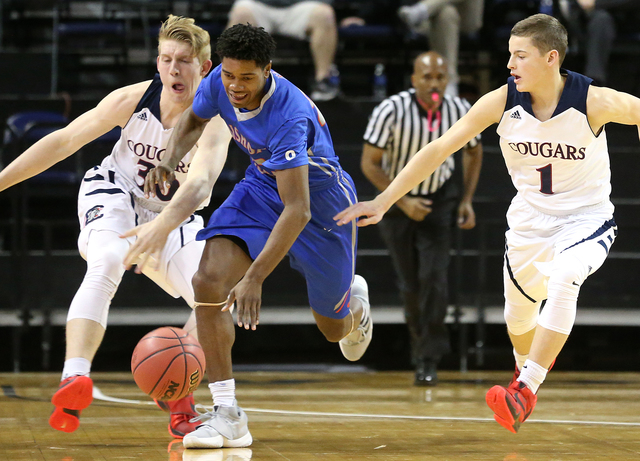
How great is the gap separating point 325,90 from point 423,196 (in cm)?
200

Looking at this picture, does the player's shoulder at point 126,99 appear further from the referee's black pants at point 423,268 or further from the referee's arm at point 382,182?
the referee's black pants at point 423,268

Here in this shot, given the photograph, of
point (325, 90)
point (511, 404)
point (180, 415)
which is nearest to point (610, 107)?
point (511, 404)

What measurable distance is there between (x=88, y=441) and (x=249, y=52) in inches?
71.4

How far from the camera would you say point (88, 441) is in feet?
12.2

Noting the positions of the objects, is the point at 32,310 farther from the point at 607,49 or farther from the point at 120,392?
the point at 607,49

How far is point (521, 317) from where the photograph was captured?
13.2ft

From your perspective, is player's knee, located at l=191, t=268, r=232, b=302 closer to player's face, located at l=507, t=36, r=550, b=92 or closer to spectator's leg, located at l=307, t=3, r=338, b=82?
player's face, located at l=507, t=36, r=550, b=92

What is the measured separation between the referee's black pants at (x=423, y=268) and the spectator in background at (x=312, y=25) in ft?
6.64

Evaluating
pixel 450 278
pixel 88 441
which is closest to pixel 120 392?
pixel 88 441

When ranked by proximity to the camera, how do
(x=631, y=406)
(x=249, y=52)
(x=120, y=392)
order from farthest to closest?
(x=120, y=392) → (x=631, y=406) → (x=249, y=52)

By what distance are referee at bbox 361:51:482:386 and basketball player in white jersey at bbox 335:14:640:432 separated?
2039 millimetres

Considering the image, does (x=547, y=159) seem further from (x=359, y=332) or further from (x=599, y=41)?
(x=599, y=41)

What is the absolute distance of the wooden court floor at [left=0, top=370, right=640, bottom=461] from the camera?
3455 mm

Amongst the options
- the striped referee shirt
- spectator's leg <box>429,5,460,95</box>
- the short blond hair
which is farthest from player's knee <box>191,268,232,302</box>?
spectator's leg <box>429,5,460,95</box>
